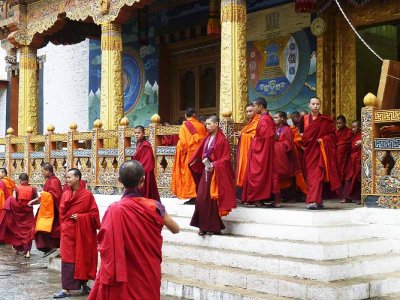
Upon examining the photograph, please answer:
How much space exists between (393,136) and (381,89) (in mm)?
624

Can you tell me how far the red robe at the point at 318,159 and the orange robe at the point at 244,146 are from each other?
72cm

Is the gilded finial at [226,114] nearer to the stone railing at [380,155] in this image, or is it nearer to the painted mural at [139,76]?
the stone railing at [380,155]

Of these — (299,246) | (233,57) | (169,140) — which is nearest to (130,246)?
(299,246)

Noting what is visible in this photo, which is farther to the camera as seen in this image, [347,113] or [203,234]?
[347,113]

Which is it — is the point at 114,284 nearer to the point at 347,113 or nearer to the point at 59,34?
the point at 347,113

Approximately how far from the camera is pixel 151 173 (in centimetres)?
940

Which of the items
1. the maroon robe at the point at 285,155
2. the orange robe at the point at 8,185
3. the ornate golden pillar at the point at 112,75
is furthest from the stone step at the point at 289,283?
the orange robe at the point at 8,185

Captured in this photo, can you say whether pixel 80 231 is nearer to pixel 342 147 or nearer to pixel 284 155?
pixel 284 155

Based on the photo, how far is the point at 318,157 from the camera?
8.16 meters

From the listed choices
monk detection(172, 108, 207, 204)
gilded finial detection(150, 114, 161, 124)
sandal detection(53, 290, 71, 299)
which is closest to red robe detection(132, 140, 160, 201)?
monk detection(172, 108, 207, 204)

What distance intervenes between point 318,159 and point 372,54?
4492mm

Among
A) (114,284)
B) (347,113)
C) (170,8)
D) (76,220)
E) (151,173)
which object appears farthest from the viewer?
(170,8)

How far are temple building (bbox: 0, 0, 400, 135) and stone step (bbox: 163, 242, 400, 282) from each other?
2769mm

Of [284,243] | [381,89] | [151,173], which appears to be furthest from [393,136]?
[151,173]
